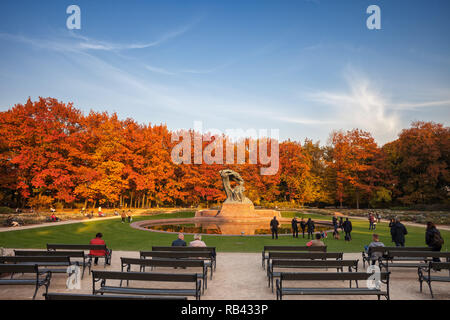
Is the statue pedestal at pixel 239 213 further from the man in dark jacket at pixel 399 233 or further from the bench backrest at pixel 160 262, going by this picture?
the bench backrest at pixel 160 262

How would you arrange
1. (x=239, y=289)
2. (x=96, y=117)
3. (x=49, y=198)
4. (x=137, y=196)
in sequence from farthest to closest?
(x=137, y=196)
(x=96, y=117)
(x=49, y=198)
(x=239, y=289)

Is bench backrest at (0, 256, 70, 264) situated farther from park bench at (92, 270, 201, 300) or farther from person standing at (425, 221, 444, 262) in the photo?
person standing at (425, 221, 444, 262)

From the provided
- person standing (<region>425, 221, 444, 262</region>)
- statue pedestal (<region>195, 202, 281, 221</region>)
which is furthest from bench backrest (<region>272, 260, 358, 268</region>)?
statue pedestal (<region>195, 202, 281, 221</region>)

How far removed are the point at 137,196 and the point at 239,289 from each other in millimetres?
49092

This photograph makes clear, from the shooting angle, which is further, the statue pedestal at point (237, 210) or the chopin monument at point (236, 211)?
the statue pedestal at point (237, 210)

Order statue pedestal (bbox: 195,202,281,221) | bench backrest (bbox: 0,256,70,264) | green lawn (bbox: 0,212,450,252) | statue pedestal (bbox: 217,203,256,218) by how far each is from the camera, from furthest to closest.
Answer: statue pedestal (bbox: 217,203,256,218)
statue pedestal (bbox: 195,202,281,221)
green lawn (bbox: 0,212,450,252)
bench backrest (bbox: 0,256,70,264)

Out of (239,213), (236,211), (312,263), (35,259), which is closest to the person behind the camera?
(312,263)

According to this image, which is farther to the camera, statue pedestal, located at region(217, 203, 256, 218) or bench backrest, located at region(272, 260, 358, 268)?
statue pedestal, located at region(217, 203, 256, 218)

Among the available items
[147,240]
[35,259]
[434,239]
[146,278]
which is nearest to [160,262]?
[146,278]

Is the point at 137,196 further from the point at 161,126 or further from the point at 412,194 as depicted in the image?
the point at 412,194

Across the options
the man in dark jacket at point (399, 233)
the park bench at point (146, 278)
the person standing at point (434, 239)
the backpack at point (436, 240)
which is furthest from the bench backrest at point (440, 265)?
the park bench at point (146, 278)

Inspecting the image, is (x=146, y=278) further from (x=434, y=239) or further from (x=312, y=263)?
(x=434, y=239)
